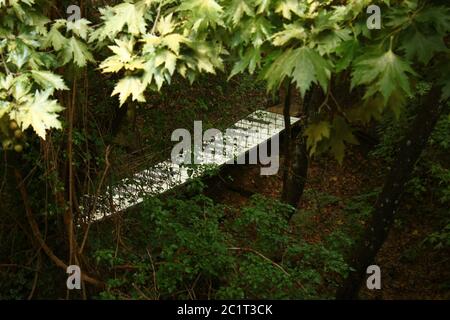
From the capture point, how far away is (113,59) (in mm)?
2891

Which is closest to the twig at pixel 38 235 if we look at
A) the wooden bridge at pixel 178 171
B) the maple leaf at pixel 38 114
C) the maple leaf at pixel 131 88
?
the wooden bridge at pixel 178 171

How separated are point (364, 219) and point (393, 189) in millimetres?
3492

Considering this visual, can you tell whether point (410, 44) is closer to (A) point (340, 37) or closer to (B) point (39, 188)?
(A) point (340, 37)

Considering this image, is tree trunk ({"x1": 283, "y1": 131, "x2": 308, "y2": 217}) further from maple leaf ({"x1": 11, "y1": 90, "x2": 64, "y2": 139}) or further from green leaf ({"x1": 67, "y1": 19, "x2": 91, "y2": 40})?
maple leaf ({"x1": 11, "y1": 90, "x2": 64, "y2": 139})

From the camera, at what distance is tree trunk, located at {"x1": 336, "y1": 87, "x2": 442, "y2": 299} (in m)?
5.08

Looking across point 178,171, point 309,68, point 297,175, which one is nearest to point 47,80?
point 309,68

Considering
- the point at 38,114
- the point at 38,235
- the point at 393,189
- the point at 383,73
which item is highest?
the point at 383,73

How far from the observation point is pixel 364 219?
8711 millimetres

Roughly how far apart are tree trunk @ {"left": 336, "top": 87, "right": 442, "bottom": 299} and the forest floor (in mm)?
1937

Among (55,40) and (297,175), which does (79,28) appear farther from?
(297,175)

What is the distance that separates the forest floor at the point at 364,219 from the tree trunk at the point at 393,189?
1.94 m

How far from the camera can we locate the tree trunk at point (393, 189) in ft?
16.7

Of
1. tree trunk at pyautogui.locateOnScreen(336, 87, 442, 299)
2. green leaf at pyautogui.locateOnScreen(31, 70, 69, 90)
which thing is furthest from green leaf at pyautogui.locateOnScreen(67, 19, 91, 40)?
tree trunk at pyautogui.locateOnScreen(336, 87, 442, 299)

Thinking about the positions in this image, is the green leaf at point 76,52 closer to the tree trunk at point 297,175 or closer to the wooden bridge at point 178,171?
the wooden bridge at point 178,171
